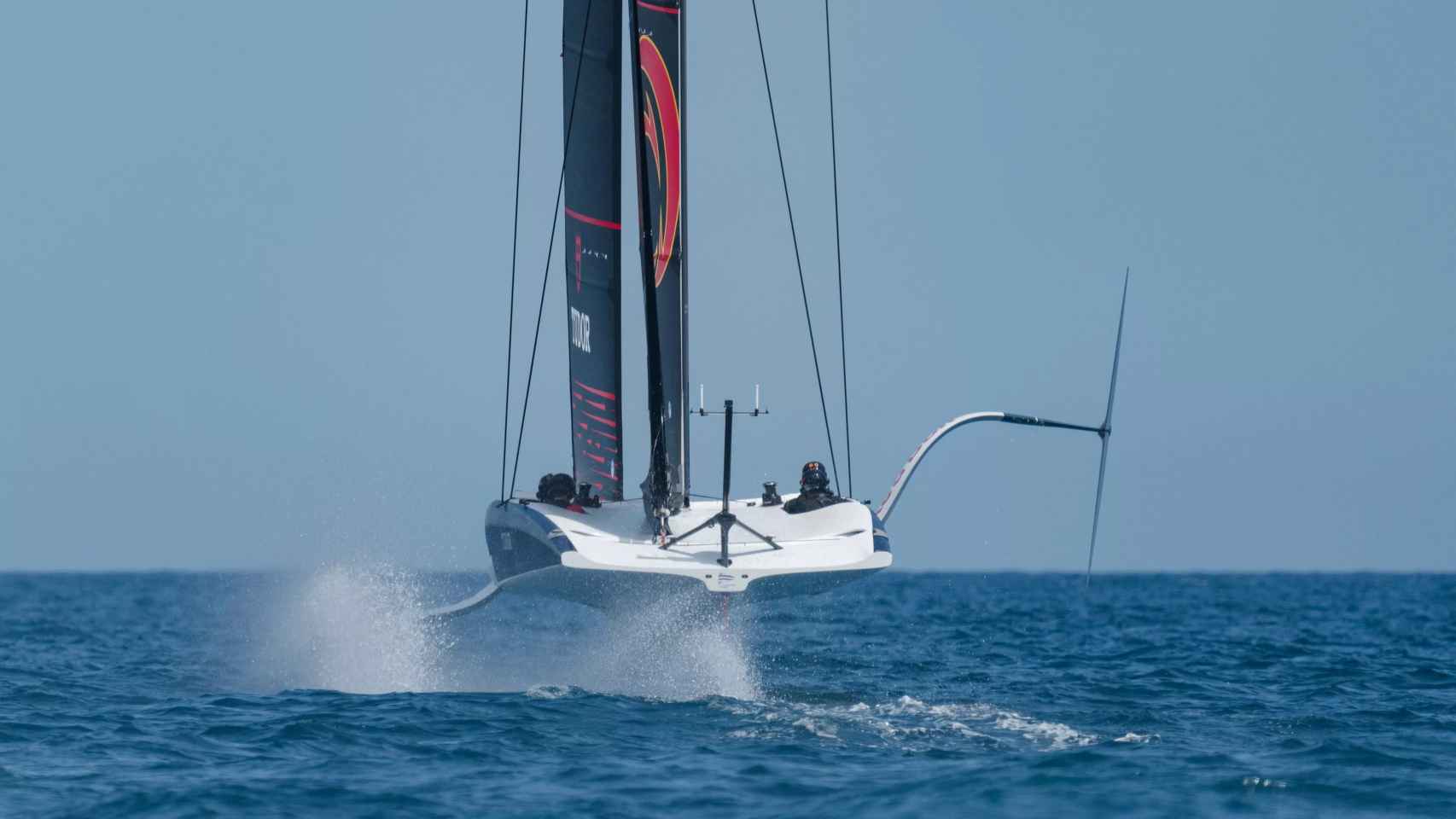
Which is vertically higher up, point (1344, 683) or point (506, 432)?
point (506, 432)

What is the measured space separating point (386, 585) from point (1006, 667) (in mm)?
5963

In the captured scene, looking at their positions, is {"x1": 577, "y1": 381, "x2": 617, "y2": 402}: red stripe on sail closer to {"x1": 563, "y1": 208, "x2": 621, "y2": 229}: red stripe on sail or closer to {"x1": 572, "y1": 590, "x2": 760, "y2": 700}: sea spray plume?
{"x1": 563, "y1": 208, "x2": 621, "y2": 229}: red stripe on sail

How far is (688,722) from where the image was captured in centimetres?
1006

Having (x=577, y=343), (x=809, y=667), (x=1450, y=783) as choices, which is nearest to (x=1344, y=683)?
(x=809, y=667)

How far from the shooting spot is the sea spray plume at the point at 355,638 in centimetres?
1311

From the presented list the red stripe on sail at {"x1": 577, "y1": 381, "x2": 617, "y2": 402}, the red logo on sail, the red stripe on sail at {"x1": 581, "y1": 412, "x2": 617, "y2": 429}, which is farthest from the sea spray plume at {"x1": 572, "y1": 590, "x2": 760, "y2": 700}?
the red logo on sail

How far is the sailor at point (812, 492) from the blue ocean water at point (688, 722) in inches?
30.9

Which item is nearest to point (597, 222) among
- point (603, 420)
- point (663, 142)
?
point (663, 142)

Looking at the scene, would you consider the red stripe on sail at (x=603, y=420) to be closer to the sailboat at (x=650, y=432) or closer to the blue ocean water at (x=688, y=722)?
the sailboat at (x=650, y=432)

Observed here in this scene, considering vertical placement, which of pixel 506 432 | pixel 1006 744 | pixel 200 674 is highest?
pixel 506 432

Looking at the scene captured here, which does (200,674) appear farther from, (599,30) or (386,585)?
(599,30)

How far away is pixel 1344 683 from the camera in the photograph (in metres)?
13.3

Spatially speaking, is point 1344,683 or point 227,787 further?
point 1344,683

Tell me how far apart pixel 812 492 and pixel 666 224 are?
7.66ft
